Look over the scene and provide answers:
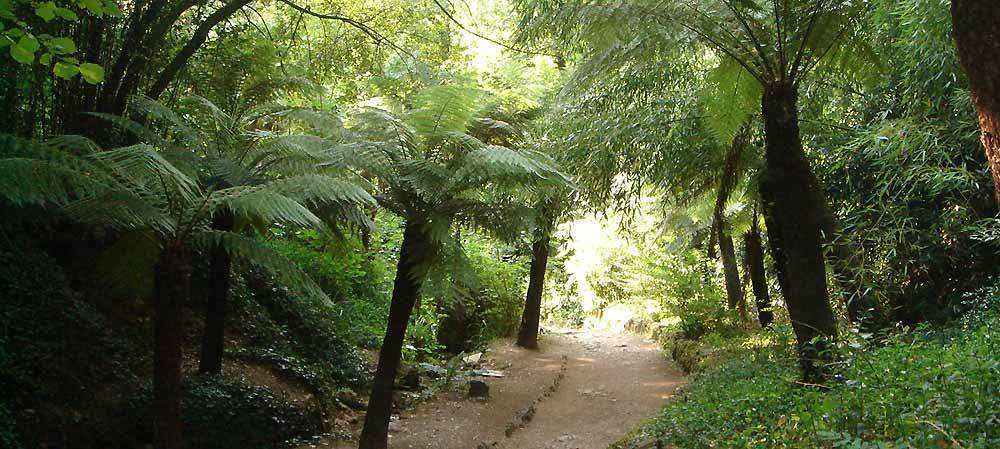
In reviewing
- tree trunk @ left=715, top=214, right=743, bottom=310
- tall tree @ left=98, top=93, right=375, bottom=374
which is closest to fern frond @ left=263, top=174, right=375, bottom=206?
tall tree @ left=98, top=93, right=375, bottom=374

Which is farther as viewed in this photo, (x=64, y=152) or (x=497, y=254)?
(x=497, y=254)

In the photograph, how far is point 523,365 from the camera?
10062 millimetres

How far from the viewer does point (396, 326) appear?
5.56m

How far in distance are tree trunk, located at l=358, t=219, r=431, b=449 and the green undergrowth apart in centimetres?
189

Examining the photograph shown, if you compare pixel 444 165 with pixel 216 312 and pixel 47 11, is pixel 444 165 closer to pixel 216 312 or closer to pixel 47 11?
pixel 216 312

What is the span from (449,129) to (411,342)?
516cm

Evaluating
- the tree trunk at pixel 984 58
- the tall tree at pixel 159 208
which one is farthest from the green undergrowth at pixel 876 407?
the tall tree at pixel 159 208

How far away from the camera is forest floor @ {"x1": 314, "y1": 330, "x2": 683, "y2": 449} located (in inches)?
254

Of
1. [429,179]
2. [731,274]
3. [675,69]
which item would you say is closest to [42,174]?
[429,179]

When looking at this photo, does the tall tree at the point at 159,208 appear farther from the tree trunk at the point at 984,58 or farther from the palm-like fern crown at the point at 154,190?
the tree trunk at the point at 984,58

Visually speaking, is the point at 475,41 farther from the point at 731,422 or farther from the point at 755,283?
the point at 731,422

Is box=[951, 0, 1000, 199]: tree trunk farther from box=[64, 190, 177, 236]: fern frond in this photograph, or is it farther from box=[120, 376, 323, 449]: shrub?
box=[120, 376, 323, 449]: shrub

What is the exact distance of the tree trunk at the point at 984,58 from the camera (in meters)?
2.45

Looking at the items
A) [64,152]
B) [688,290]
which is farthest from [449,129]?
[688,290]
